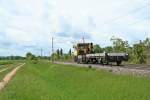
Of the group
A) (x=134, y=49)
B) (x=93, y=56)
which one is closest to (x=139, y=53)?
(x=134, y=49)

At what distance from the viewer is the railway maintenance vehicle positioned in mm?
42500

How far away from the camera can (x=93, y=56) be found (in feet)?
166

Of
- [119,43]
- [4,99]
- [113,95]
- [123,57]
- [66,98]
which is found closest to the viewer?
[113,95]

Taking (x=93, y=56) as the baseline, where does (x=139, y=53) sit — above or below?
above

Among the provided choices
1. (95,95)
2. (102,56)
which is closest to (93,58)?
(102,56)

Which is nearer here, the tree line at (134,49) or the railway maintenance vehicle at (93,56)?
the railway maintenance vehicle at (93,56)

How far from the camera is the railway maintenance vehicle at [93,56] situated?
139ft

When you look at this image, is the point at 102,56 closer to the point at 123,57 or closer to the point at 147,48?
the point at 123,57

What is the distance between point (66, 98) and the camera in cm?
2161

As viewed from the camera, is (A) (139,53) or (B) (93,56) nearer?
(B) (93,56)

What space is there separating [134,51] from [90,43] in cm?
1334

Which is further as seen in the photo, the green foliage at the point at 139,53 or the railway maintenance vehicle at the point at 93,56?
the green foliage at the point at 139,53

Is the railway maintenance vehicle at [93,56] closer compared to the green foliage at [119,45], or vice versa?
the railway maintenance vehicle at [93,56]

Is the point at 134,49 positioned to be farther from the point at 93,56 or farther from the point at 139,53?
the point at 93,56
